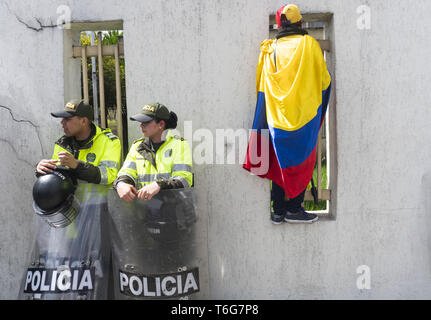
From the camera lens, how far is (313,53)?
9.86 feet

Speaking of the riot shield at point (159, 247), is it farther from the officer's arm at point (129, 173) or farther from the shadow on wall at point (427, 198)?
the shadow on wall at point (427, 198)

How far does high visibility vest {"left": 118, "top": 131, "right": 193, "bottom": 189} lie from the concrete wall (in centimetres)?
61

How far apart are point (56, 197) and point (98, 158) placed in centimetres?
47

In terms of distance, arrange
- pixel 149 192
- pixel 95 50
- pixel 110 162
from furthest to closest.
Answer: pixel 95 50
pixel 110 162
pixel 149 192

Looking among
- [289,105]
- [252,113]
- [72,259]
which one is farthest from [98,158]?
[289,105]

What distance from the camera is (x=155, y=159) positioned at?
9.43ft

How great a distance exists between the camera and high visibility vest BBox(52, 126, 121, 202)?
2969mm

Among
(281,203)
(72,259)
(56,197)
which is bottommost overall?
(72,259)

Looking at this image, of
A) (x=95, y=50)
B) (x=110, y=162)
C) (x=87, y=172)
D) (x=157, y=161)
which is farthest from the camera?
(x=95, y=50)

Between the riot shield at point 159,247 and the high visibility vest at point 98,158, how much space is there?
0.85 ft

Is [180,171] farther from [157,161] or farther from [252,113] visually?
[252,113]

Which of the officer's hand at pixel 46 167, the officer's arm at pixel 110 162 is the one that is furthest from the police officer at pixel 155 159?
the officer's hand at pixel 46 167

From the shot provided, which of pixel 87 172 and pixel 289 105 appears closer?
pixel 87 172

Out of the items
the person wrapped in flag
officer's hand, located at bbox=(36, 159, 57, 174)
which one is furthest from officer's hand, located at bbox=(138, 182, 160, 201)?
the person wrapped in flag
